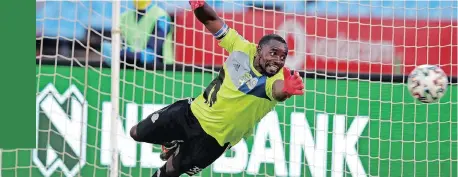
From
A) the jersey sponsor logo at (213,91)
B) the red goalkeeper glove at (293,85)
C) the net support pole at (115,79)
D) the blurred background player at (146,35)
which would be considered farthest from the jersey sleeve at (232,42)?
the blurred background player at (146,35)

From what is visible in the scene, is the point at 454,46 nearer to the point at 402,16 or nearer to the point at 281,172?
the point at 402,16

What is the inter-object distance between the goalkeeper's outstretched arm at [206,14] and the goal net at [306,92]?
223cm

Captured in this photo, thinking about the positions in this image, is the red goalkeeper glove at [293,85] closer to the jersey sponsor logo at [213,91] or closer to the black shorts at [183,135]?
the jersey sponsor logo at [213,91]

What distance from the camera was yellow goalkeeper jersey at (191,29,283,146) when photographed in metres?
6.15

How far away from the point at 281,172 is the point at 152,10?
5.73 feet

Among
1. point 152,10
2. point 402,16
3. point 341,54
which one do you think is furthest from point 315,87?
point 152,10

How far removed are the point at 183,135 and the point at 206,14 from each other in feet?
2.61

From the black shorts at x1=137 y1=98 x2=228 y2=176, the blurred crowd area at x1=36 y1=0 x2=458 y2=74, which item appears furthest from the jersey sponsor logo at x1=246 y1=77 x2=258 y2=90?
the blurred crowd area at x1=36 y1=0 x2=458 y2=74

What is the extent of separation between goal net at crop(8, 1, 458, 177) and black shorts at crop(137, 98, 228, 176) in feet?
6.75

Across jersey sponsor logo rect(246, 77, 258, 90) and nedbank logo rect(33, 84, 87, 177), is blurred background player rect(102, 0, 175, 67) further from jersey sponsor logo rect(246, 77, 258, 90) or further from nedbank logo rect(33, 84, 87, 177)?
jersey sponsor logo rect(246, 77, 258, 90)

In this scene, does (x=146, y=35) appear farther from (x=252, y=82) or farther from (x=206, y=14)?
(x=252, y=82)

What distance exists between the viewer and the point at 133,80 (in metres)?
8.55

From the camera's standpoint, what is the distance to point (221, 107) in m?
6.30

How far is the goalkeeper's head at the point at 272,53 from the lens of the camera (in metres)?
5.91
